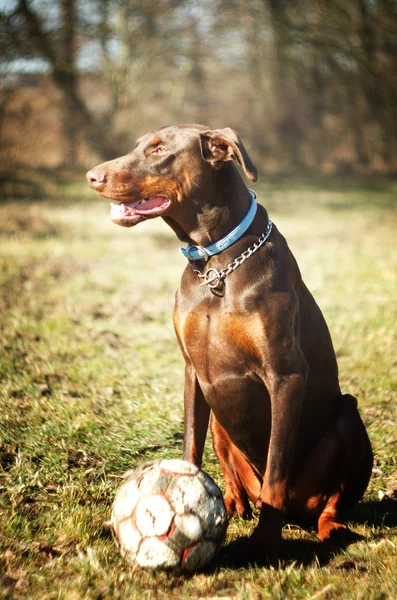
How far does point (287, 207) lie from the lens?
14.9 metres

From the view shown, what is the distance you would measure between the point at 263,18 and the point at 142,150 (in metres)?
21.7

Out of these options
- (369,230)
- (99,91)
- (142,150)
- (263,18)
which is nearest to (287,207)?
(369,230)

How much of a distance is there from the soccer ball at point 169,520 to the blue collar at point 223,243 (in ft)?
3.16

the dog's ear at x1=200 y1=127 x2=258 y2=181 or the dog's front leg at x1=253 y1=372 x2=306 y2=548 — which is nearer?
the dog's front leg at x1=253 y1=372 x2=306 y2=548

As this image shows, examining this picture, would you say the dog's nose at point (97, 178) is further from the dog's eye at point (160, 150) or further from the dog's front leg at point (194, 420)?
the dog's front leg at point (194, 420)

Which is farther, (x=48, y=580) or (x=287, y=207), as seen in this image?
(x=287, y=207)

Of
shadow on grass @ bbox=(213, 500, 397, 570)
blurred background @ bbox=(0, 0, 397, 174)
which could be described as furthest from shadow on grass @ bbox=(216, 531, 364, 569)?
Answer: blurred background @ bbox=(0, 0, 397, 174)

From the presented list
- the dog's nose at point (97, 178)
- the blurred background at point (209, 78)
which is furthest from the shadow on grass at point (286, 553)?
the blurred background at point (209, 78)

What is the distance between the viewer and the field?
96.7 inches

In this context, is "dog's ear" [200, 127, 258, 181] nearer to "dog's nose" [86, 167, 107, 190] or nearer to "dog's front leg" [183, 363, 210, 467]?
"dog's nose" [86, 167, 107, 190]

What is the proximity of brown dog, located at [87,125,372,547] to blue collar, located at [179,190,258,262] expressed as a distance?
2 centimetres

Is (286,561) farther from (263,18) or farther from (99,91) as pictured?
(263,18)

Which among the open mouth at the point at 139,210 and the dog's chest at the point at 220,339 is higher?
the open mouth at the point at 139,210

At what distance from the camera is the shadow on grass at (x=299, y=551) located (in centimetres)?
256
